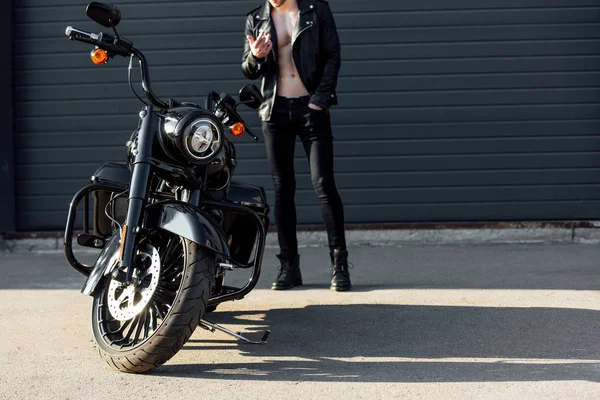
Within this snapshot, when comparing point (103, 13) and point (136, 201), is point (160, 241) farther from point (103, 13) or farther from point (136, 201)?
point (103, 13)

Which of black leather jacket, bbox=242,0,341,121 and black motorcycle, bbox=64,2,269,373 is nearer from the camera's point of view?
black motorcycle, bbox=64,2,269,373

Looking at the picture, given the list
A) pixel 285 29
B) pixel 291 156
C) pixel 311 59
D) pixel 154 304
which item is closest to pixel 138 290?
pixel 154 304

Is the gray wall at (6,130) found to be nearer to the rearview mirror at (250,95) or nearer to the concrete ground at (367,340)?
the concrete ground at (367,340)

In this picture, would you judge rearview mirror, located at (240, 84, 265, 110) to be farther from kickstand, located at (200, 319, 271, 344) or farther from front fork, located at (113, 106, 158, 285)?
kickstand, located at (200, 319, 271, 344)

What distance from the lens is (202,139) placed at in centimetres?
440

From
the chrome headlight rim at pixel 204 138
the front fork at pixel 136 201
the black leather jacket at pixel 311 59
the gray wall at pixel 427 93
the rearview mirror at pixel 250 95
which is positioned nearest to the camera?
the front fork at pixel 136 201

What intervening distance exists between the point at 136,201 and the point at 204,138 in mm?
418

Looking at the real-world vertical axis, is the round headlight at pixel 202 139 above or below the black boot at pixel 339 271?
above

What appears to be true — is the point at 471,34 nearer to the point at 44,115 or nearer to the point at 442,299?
the point at 442,299

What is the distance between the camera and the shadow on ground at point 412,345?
430 cm

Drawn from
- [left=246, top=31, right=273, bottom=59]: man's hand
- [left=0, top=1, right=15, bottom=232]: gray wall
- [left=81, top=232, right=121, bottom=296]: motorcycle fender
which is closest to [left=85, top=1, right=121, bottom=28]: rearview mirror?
[left=81, top=232, right=121, bottom=296]: motorcycle fender

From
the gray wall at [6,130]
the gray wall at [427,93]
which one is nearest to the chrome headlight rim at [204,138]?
the gray wall at [427,93]

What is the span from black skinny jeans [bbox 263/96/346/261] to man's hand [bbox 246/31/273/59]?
0.37 metres

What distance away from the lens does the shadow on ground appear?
4.30 m
